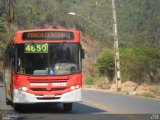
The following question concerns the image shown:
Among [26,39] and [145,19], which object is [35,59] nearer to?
[26,39]

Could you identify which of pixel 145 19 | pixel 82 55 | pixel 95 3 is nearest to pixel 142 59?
pixel 82 55

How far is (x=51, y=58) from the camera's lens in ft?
57.6

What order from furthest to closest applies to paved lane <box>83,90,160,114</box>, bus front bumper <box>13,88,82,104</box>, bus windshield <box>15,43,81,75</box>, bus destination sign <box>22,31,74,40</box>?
paved lane <box>83,90,160,114</box> < bus destination sign <box>22,31,74,40</box> < bus windshield <box>15,43,81,75</box> < bus front bumper <box>13,88,82,104</box>

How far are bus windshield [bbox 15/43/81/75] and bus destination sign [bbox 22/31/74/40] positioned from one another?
0.25 metres

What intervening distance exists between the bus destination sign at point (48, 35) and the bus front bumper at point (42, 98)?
2030 millimetres

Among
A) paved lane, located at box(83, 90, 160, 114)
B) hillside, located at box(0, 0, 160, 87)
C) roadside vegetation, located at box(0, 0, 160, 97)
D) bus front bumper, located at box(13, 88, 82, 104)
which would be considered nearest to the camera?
bus front bumper, located at box(13, 88, 82, 104)

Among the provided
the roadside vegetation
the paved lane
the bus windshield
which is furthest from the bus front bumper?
the roadside vegetation

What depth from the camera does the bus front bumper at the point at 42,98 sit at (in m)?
17.0

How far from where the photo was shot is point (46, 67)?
17.3 m

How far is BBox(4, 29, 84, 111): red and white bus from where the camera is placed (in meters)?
17.0

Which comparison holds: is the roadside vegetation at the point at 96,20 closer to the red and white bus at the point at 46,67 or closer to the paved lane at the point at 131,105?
the paved lane at the point at 131,105

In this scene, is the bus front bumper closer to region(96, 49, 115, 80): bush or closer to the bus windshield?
the bus windshield

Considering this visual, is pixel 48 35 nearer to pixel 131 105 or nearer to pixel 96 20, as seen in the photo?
pixel 131 105

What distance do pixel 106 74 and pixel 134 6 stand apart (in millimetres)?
50194
